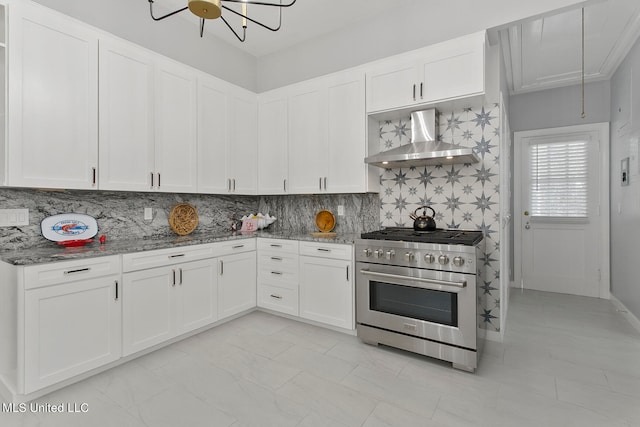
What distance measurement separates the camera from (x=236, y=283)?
3330 millimetres

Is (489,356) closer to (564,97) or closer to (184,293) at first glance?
(184,293)

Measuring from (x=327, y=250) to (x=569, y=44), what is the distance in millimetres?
3386

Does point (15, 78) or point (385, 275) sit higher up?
point (15, 78)

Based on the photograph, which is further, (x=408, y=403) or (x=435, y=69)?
(x=435, y=69)

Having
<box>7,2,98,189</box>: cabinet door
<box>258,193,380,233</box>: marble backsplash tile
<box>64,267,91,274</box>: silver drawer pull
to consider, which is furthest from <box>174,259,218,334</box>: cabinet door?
<box>258,193,380,233</box>: marble backsplash tile

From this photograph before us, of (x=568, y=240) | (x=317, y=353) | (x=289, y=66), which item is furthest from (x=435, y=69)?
(x=568, y=240)

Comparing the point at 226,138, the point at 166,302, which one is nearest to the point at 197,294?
the point at 166,302

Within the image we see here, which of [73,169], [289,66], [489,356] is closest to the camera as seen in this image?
[73,169]

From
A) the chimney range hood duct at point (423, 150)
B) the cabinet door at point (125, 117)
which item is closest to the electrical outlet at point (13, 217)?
the cabinet door at point (125, 117)

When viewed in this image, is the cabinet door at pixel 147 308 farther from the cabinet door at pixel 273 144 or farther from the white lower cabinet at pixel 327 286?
the cabinet door at pixel 273 144

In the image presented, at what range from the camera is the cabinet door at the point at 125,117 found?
2564 mm

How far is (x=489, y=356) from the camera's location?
260 cm

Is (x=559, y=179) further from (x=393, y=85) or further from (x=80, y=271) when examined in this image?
(x=80, y=271)

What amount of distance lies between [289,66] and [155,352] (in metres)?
3.51
